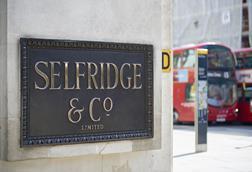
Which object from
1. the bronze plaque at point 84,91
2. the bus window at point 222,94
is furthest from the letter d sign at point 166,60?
the bus window at point 222,94

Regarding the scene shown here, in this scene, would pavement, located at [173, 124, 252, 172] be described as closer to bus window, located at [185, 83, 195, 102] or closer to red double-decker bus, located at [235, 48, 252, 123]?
bus window, located at [185, 83, 195, 102]

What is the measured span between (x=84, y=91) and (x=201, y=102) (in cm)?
756

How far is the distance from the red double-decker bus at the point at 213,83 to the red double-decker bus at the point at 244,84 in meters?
0.28

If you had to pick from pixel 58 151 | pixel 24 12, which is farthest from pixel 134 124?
pixel 24 12

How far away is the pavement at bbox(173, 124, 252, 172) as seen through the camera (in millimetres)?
10242

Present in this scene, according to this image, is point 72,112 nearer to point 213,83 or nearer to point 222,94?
point 213,83

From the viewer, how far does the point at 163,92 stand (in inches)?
278

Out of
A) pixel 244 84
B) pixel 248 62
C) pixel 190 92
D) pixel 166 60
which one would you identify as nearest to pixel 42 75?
pixel 166 60

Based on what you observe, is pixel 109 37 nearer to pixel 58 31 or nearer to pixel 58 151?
pixel 58 31

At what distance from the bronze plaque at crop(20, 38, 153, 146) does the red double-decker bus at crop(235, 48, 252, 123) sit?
15.9 metres

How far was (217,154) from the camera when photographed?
12375mm

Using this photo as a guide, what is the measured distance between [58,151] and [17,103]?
716mm

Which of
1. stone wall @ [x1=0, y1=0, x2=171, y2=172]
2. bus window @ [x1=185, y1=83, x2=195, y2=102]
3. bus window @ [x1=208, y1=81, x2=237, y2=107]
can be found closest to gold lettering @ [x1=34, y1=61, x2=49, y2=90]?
stone wall @ [x1=0, y1=0, x2=171, y2=172]

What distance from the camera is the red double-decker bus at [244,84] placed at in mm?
21828
